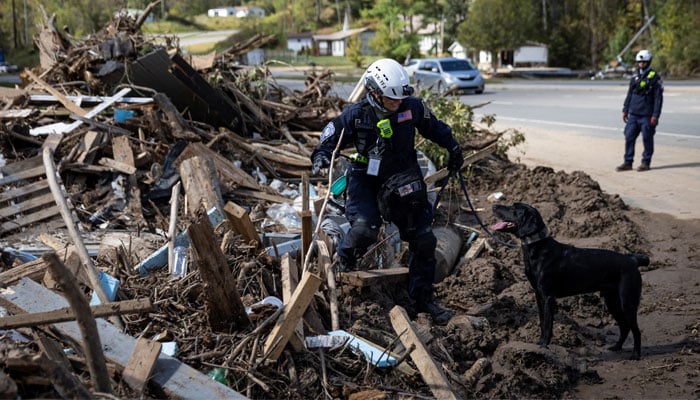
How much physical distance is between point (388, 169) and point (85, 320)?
3068mm

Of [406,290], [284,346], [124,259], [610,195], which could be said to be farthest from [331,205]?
[610,195]

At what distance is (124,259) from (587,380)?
11.8ft

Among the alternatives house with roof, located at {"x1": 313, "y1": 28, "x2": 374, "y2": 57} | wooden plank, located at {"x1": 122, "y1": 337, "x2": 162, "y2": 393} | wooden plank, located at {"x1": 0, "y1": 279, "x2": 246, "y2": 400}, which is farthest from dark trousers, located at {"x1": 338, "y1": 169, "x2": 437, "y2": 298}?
house with roof, located at {"x1": 313, "y1": 28, "x2": 374, "y2": 57}

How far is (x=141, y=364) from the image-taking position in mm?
3719

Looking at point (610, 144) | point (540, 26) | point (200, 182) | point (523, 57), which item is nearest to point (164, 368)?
point (200, 182)

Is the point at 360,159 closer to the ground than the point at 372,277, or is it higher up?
higher up

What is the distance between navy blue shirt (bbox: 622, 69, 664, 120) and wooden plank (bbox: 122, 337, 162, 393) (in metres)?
9.62

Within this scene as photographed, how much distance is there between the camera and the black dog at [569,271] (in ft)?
16.6

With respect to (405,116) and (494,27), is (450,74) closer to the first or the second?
(494,27)

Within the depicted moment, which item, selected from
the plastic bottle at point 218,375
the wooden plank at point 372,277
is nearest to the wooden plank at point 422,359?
the wooden plank at point 372,277

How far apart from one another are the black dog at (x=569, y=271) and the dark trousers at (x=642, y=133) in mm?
6690

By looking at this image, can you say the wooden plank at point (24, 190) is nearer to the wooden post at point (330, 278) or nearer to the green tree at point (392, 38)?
the wooden post at point (330, 278)

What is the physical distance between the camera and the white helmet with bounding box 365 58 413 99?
5.38 meters

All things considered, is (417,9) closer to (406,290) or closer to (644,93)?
(644,93)
